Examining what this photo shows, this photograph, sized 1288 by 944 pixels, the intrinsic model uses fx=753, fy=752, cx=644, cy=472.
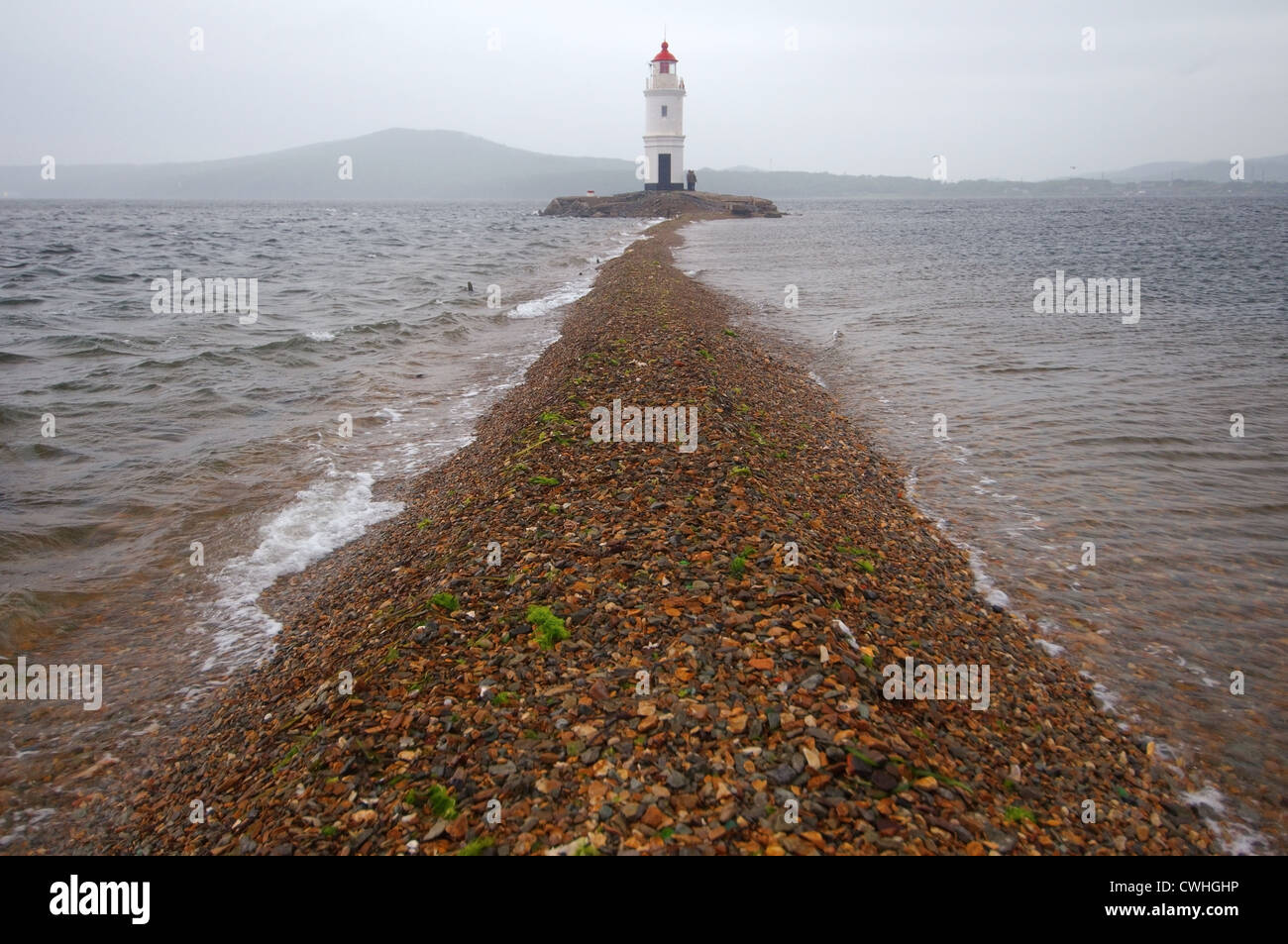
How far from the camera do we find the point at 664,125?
330 feet

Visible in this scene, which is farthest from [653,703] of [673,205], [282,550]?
[673,205]

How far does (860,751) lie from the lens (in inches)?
195

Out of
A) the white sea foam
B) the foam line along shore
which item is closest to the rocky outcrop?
the white sea foam

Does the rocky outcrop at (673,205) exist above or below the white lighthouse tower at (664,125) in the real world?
below

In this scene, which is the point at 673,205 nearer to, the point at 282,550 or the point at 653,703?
the point at 282,550

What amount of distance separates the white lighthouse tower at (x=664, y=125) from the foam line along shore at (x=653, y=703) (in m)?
98.7

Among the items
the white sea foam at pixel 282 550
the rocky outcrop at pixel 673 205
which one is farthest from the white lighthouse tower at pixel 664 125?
the white sea foam at pixel 282 550

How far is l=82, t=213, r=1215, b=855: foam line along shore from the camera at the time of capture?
4.59m

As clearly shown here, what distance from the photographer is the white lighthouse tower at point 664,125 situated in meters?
96.3

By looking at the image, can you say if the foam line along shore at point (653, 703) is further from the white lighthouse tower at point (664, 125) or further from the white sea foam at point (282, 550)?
the white lighthouse tower at point (664, 125)

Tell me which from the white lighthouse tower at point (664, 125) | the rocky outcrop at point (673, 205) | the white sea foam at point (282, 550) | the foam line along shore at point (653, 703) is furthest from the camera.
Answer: the rocky outcrop at point (673, 205)

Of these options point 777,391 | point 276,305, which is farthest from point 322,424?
point 276,305
